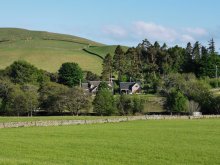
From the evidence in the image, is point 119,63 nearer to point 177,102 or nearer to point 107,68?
point 107,68

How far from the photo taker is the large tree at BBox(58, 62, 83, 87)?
133 metres

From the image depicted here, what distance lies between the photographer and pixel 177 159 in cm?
2702

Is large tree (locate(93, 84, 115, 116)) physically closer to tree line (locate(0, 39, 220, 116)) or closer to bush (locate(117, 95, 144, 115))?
tree line (locate(0, 39, 220, 116))

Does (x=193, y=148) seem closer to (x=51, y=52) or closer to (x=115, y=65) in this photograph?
(x=115, y=65)

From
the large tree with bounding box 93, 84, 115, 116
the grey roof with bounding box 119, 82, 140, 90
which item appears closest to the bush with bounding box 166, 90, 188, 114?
the large tree with bounding box 93, 84, 115, 116

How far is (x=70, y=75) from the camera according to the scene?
5231 inches

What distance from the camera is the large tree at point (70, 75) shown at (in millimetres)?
132625

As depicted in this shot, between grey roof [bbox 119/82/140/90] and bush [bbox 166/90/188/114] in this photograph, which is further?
grey roof [bbox 119/82/140/90]

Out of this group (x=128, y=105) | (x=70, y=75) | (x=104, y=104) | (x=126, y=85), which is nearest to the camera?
(x=104, y=104)

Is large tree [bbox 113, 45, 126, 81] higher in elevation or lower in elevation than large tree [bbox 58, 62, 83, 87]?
higher

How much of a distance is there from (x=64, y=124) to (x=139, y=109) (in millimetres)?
32864

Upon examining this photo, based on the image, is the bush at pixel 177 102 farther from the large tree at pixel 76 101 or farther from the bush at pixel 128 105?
the large tree at pixel 76 101

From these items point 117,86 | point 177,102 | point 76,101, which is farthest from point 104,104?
point 117,86

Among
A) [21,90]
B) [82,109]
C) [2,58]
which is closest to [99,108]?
[82,109]
